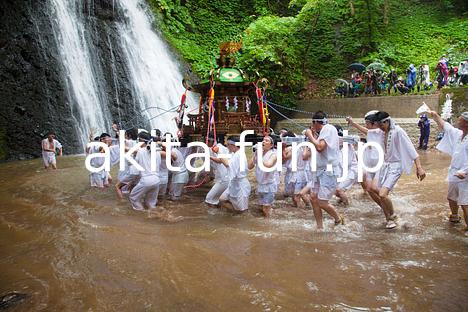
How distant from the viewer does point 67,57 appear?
1719 centimetres

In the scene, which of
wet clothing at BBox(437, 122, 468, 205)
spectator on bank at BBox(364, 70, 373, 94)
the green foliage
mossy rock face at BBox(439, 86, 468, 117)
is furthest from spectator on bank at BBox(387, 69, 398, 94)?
wet clothing at BBox(437, 122, 468, 205)

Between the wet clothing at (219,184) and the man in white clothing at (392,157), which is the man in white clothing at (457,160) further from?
the wet clothing at (219,184)

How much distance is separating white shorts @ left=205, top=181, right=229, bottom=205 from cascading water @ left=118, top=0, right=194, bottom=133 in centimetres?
1200

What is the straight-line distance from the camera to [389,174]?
5777mm

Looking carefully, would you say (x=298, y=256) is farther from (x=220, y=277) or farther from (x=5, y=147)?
(x=5, y=147)

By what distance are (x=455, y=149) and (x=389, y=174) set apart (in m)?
1.03

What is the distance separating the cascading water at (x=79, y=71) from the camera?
1661cm

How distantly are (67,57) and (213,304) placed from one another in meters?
16.6

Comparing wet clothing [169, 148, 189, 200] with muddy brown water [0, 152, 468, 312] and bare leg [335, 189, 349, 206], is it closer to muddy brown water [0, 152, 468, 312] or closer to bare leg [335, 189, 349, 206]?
muddy brown water [0, 152, 468, 312]

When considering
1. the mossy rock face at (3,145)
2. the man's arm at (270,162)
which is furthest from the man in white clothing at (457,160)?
the mossy rock face at (3,145)

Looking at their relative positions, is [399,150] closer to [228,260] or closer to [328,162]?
[328,162]

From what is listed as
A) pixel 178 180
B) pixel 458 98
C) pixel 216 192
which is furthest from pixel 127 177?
pixel 458 98

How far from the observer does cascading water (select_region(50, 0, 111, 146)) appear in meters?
16.6

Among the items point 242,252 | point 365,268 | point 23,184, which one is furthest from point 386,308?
point 23,184
